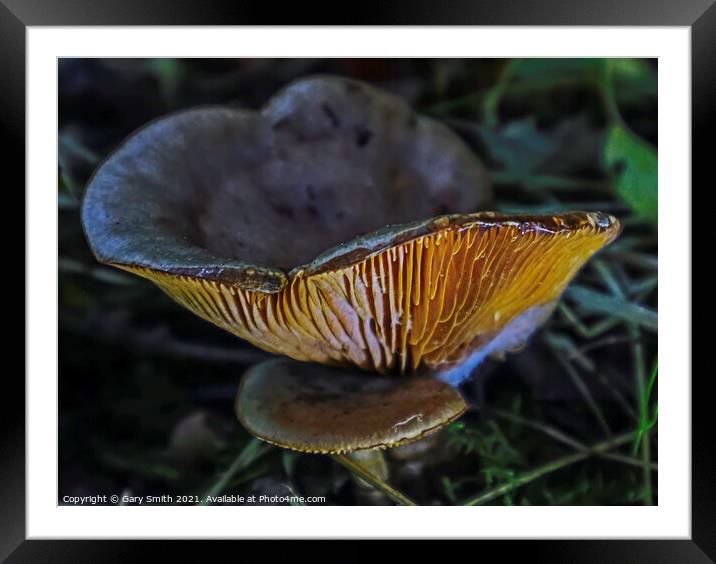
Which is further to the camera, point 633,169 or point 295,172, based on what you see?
point 633,169

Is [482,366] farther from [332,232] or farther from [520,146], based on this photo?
[520,146]

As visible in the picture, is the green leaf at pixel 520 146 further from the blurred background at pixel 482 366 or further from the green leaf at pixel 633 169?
the green leaf at pixel 633 169

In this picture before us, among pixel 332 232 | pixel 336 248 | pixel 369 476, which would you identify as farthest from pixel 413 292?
pixel 369 476

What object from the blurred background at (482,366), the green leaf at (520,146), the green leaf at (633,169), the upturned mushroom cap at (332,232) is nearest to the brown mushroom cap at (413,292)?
the upturned mushroom cap at (332,232)

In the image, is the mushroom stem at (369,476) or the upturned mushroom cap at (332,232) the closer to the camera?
the upturned mushroom cap at (332,232)

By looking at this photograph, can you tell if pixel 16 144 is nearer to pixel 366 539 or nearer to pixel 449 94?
pixel 449 94
